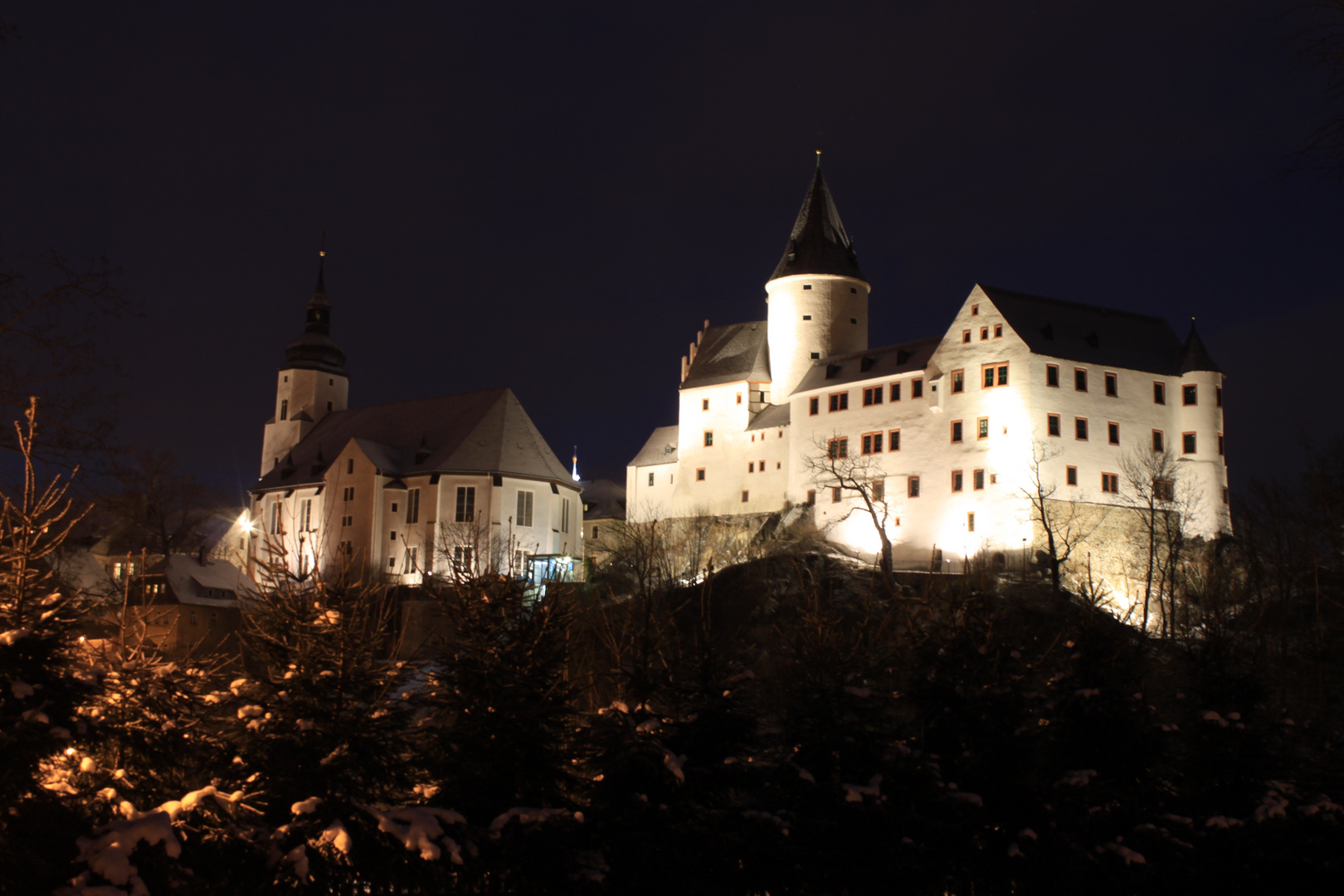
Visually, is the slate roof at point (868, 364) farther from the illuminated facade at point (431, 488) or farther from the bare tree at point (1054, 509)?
the illuminated facade at point (431, 488)

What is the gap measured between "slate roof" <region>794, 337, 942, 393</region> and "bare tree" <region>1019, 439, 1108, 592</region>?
810 cm

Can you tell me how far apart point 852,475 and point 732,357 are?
648 inches

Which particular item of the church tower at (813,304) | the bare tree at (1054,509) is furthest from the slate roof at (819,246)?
the bare tree at (1054,509)

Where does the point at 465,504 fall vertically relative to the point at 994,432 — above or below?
below

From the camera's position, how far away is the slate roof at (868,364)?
214 feet

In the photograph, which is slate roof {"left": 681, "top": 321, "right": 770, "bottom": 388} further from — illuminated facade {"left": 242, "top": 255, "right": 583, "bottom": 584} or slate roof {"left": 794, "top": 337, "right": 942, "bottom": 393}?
illuminated facade {"left": 242, "top": 255, "right": 583, "bottom": 584}

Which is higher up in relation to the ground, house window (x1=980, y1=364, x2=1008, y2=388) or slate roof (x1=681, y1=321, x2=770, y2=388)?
slate roof (x1=681, y1=321, x2=770, y2=388)

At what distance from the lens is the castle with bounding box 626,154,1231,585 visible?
59375 millimetres

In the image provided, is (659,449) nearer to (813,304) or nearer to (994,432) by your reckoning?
(813,304)

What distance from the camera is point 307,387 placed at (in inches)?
3743

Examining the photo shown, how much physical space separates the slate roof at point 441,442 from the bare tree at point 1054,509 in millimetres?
30987

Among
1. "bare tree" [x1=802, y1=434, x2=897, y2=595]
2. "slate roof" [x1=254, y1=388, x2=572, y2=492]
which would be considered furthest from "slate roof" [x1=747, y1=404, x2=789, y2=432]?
"slate roof" [x1=254, y1=388, x2=572, y2=492]

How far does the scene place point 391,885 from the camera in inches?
576

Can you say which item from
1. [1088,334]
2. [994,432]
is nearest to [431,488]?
[994,432]
